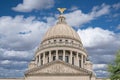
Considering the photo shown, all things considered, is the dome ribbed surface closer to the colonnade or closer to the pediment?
the colonnade

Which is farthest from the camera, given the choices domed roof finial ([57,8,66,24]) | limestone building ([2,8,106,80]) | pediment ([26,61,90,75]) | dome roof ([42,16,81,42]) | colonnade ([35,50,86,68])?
domed roof finial ([57,8,66,24])

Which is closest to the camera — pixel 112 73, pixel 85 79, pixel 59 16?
pixel 112 73

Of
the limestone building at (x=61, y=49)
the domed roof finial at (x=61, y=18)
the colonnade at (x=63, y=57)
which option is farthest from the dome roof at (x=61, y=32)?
the colonnade at (x=63, y=57)

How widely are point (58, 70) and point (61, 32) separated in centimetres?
1773

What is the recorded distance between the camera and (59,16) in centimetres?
9162

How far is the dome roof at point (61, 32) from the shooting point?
87000 mm

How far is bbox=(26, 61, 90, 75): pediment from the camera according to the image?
7138 centimetres

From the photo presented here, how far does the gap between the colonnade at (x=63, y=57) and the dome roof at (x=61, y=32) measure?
393 cm

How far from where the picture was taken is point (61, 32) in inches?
3440

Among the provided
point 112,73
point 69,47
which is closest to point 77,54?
point 69,47

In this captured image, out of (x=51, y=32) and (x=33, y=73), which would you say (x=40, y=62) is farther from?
(x=33, y=73)

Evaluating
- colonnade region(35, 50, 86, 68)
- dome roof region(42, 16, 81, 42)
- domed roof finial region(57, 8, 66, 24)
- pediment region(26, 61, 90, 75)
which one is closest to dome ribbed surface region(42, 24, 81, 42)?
dome roof region(42, 16, 81, 42)

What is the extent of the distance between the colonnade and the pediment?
12.1 m

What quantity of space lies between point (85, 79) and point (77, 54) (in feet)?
50.2
